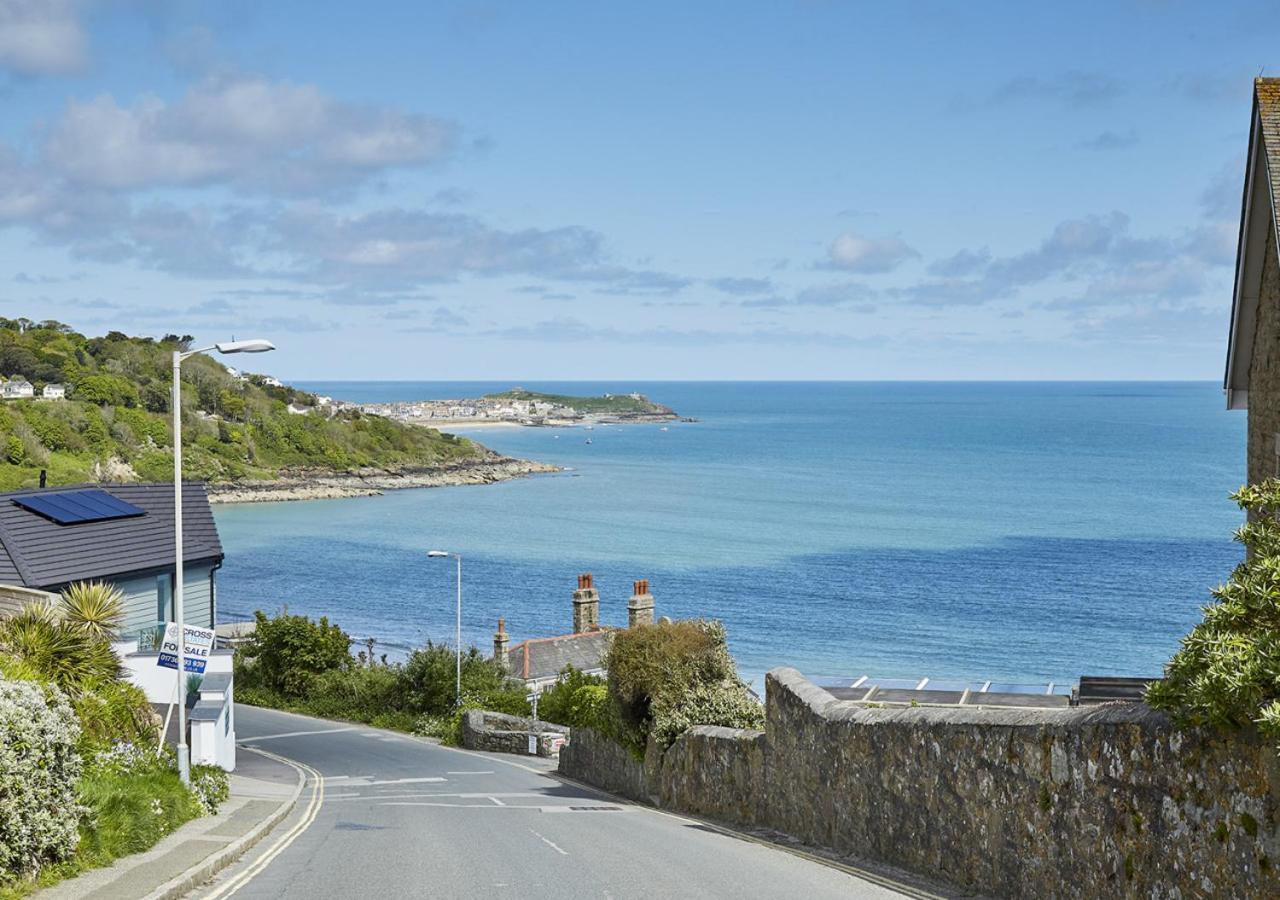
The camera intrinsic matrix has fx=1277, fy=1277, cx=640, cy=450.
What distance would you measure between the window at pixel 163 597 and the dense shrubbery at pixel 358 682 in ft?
57.6

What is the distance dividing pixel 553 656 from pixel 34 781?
5033 centimetres

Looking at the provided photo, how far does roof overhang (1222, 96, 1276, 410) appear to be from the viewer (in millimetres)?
14117

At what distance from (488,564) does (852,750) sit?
10090 cm

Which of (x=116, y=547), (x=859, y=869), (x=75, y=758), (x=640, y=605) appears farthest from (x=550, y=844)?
(x=640, y=605)

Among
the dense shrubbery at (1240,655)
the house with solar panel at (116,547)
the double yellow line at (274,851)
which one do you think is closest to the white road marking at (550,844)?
the double yellow line at (274,851)

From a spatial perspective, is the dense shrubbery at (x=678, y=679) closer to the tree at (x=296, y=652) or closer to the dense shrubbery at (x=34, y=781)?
the dense shrubbery at (x=34, y=781)

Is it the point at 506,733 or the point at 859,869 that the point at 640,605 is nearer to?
the point at 506,733

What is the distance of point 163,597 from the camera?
112 ft

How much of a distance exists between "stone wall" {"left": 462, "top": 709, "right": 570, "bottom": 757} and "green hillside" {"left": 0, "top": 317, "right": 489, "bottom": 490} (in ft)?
277

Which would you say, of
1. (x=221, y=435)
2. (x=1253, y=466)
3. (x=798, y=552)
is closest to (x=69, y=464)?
(x=221, y=435)

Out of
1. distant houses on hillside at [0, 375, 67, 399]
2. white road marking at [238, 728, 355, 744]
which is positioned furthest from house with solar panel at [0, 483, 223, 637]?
distant houses on hillside at [0, 375, 67, 399]

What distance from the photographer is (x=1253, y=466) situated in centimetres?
1513

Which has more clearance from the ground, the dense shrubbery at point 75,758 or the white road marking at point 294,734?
the dense shrubbery at point 75,758

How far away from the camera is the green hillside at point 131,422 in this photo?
134 m
